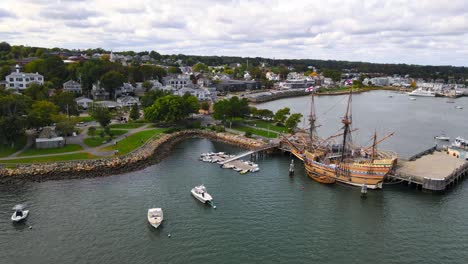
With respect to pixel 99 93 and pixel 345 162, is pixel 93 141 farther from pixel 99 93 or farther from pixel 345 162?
pixel 99 93

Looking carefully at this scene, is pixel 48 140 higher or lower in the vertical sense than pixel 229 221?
higher

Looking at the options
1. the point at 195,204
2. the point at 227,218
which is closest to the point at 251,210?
the point at 227,218

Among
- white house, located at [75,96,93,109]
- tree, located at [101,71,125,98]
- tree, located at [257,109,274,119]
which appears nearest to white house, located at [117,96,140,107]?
tree, located at [101,71,125,98]

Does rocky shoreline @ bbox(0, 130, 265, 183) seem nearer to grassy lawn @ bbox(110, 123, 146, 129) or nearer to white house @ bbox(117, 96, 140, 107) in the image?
grassy lawn @ bbox(110, 123, 146, 129)

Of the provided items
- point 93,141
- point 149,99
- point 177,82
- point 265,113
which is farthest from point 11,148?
point 177,82

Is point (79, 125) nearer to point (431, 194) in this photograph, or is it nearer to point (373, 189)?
point (373, 189)
